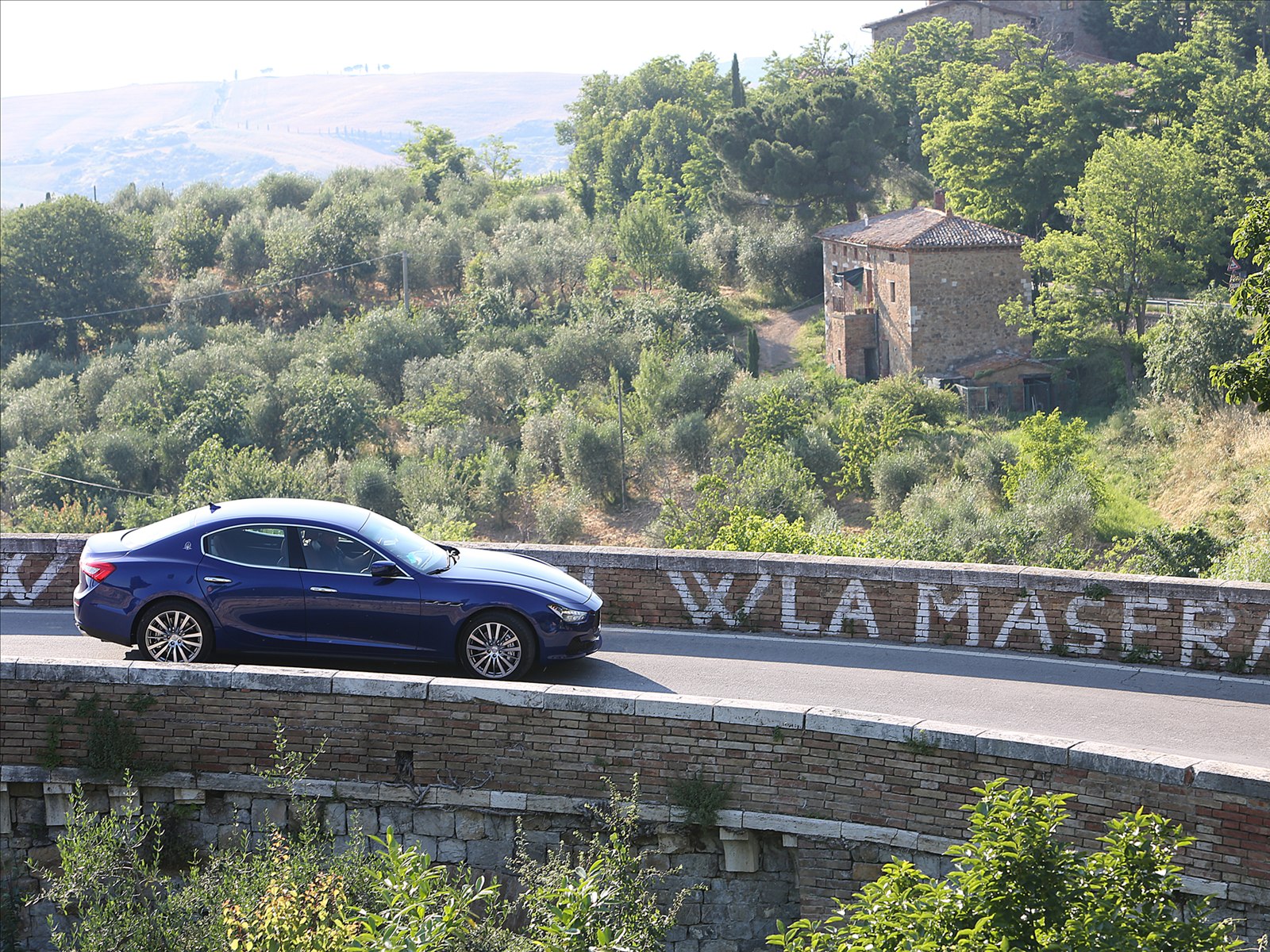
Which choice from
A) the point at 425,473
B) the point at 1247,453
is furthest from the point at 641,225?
the point at 1247,453

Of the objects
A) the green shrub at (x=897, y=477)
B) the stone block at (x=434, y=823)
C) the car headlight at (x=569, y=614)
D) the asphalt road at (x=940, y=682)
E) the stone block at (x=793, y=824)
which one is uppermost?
the car headlight at (x=569, y=614)

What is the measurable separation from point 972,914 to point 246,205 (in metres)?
69.9

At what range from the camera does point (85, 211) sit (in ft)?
195

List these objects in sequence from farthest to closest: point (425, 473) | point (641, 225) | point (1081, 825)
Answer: point (641, 225) → point (425, 473) → point (1081, 825)

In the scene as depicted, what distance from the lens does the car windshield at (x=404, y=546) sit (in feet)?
34.6

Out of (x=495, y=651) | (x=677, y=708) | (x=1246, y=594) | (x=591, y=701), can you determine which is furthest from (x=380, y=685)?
(x=1246, y=594)

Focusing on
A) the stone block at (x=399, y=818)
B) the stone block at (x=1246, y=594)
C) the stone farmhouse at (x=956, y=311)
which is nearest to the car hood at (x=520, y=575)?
the stone block at (x=399, y=818)

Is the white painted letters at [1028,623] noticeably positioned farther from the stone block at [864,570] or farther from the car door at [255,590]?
the car door at [255,590]

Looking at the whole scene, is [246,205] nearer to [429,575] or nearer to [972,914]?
[429,575]

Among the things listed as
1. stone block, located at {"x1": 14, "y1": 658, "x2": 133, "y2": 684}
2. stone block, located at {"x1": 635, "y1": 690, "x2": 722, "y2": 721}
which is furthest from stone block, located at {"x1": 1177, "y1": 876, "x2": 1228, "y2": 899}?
stone block, located at {"x1": 14, "y1": 658, "x2": 133, "y2": 684}

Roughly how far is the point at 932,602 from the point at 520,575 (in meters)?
3.77

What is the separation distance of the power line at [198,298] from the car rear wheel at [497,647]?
51502 mm

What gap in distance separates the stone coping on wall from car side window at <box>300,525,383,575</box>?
0.83m

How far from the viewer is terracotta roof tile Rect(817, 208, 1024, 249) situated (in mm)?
43312
